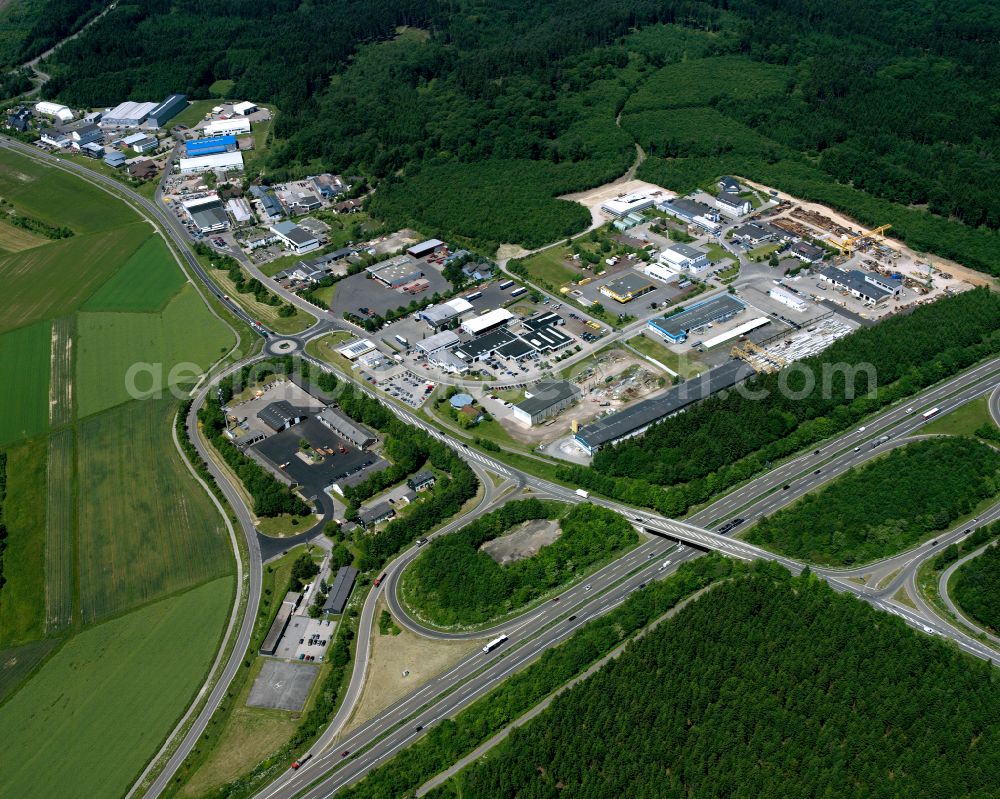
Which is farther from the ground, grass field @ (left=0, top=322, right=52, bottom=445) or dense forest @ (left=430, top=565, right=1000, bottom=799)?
grass field @ (left=0, top=322, right=52, bottom=445)

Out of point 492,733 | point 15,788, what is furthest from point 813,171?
point 15,788

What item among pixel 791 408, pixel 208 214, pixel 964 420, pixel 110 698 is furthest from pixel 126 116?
pixel 964 420

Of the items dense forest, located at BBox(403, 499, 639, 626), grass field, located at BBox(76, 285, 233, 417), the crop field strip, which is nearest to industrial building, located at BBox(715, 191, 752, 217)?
dense forest, located at BBox(403, 499, 639, 626)

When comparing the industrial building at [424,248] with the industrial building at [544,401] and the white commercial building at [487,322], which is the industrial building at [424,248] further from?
the industrial building at [544,401]

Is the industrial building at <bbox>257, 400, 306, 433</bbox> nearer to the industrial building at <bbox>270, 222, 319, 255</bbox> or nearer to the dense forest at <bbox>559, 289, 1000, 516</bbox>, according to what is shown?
the dense forest at <bbox>559, 289, 1000, 516</bbox>

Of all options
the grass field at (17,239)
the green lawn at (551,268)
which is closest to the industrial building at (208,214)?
the grass field at (17,239)

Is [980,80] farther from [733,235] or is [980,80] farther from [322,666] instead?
[322,666]
